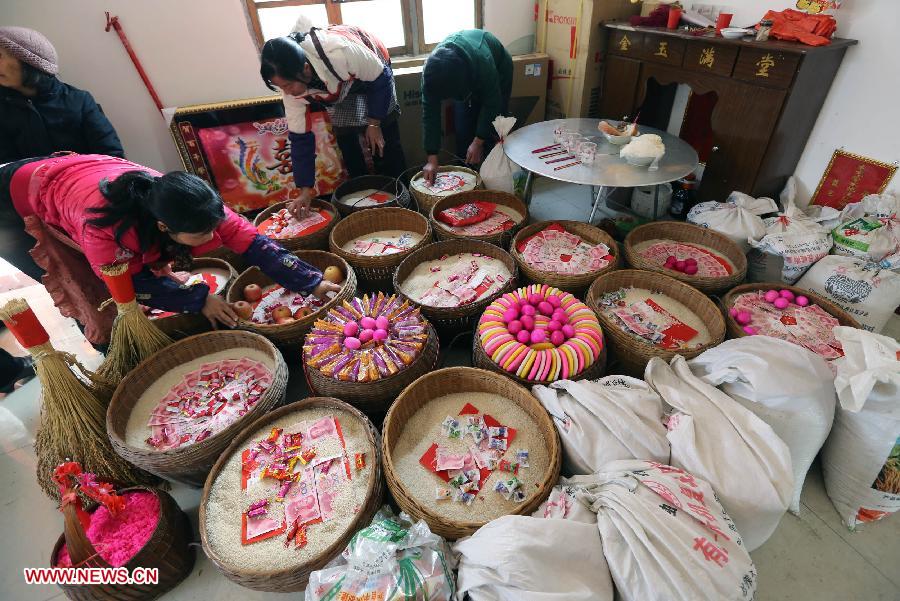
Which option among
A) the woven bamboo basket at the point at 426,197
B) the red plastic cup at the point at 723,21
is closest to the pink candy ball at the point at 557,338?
the woven bamboo basket at the point at 426,197

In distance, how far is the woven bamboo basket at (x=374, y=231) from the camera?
241cm

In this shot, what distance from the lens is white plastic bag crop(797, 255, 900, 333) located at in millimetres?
2002

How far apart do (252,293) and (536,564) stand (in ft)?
6.10

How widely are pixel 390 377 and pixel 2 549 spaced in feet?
5.06

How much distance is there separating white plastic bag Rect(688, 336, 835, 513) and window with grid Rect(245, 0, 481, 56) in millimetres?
2936

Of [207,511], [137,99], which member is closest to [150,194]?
[207,511]

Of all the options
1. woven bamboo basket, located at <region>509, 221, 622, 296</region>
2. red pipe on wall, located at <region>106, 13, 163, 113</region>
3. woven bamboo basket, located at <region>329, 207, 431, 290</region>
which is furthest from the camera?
red pipe on wall, located at <region>106, 13, 163, 113</region>

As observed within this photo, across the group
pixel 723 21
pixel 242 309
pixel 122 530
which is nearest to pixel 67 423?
pixel 122 530

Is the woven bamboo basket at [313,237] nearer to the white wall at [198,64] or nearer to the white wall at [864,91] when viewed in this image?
the white wall at [198,64]

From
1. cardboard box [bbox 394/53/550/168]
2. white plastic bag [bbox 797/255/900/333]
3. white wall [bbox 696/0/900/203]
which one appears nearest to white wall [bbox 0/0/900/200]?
white wall [bbox 696/0/900/203]

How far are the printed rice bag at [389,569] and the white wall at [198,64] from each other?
2936mm

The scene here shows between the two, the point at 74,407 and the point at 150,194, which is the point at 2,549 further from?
the point at 150,194

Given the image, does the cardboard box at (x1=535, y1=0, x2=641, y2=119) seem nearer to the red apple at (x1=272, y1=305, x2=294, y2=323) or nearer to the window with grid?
the window with grid

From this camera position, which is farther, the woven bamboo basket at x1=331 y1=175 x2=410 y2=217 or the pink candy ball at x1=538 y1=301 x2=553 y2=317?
the woven bamboo basket at x1=331 y1=175 x2=410 y2=217
